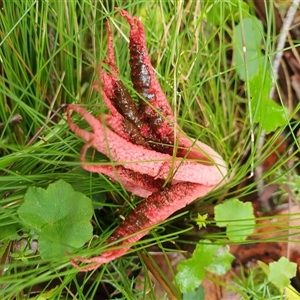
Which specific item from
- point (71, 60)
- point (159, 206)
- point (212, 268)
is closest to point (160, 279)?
point (212, 268)

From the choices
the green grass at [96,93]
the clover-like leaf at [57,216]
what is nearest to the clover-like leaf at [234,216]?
the green grass at [96,93]

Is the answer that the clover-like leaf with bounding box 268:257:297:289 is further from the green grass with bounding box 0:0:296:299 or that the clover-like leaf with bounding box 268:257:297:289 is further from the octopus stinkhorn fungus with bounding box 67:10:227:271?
the octopus stinkhorn fungus with bounding box 67:10:227:271

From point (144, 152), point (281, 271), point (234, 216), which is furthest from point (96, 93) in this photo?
point (281, 271)

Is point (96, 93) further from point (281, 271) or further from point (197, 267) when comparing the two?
point (281, 271)

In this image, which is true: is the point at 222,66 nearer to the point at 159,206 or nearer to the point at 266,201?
the point at 266,201

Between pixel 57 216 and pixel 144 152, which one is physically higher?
pixel 144 152
